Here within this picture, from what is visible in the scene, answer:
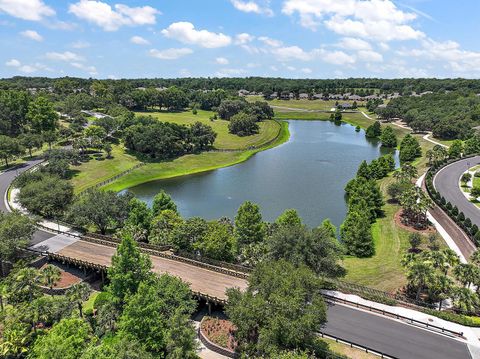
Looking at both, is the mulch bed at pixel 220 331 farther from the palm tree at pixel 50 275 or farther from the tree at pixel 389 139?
the tree at pixel 389 139

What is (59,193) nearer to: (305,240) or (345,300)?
(305,240)

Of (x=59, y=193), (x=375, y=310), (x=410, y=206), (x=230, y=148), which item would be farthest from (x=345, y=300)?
(x=230, y=148)

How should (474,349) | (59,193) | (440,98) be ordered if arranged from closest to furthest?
(474,349), (59,193), (440,98)

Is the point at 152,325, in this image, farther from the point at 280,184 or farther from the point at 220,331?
the point at 280,184

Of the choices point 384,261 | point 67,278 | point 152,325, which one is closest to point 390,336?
point 384,261

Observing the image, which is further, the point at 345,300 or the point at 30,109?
the point at 30,109

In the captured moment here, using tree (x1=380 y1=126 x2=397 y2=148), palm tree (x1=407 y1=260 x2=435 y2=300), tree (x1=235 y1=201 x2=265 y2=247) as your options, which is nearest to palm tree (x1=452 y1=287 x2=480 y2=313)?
palm tree (x1=407 y1=260 x2=435 y2=300)

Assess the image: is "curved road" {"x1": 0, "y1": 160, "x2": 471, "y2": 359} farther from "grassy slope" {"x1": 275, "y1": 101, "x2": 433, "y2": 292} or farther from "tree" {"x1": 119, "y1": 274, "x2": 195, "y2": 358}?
"tree" {"x1": 119, "y1": 274, "x2": 195, "y2": 358}
